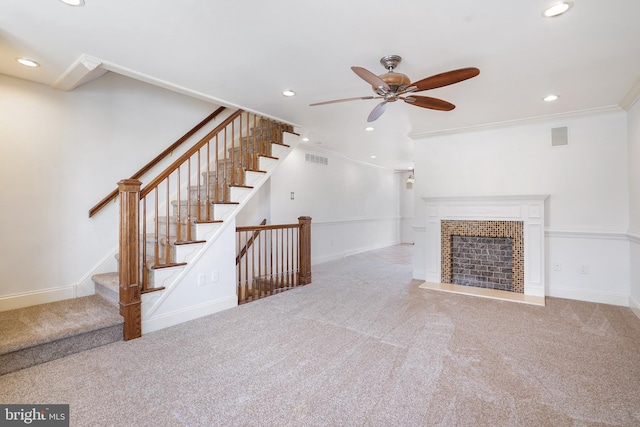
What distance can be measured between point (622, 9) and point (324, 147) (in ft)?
16.0

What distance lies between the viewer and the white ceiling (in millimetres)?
1945

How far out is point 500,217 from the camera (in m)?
4.30

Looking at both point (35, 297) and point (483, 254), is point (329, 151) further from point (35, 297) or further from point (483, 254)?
point (35, 297)

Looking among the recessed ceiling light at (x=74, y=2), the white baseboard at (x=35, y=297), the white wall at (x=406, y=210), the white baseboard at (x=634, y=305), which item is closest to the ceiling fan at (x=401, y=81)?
the recessed ceiling light at (x=74, y=2)

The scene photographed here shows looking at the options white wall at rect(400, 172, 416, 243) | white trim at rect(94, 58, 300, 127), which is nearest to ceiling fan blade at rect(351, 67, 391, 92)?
white trim at rect(94, 58, 300, 127)

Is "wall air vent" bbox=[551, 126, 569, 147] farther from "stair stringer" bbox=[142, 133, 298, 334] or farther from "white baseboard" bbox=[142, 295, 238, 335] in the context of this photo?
"white baseboard" bbox=[142, 295, 238, 335]

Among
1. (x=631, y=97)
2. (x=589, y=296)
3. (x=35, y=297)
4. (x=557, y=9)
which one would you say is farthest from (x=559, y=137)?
(x=35, y=297)

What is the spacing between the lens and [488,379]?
209 cm

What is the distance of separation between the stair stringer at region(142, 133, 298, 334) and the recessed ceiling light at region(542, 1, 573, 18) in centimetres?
321

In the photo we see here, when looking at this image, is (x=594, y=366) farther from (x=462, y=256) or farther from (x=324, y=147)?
(x=324, y=147)

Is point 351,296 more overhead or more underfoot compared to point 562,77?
more underfoot

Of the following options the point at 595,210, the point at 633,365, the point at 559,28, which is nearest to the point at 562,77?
the point at 559,28

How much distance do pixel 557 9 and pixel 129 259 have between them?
3766 millimetres

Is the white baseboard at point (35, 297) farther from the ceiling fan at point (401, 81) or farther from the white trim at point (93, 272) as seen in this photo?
the ceiling fan at point (401, 81)
